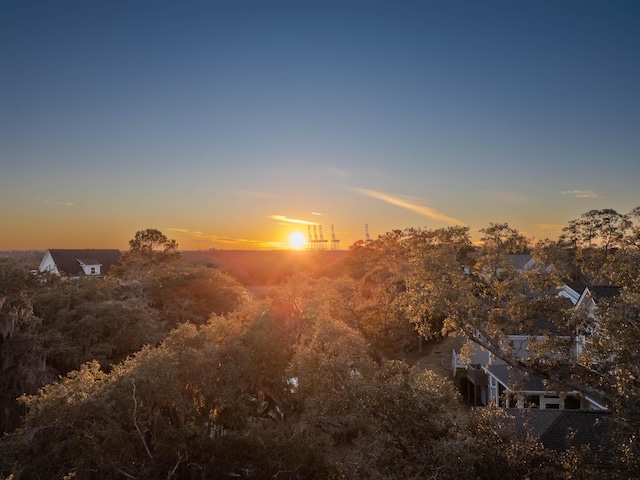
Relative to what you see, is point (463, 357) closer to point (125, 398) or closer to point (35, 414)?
point (125, 398)

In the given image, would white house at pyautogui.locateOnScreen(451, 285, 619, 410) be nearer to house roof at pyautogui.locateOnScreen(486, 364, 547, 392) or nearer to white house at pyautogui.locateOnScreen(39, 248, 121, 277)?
house roof at pyautogui.locateOnScreen(486, 364, 547, 392)

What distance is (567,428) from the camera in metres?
16.1

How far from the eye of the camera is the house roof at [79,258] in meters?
62.3

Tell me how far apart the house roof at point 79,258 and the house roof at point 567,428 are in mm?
56002

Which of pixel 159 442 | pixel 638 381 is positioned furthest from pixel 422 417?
pixel 159 442

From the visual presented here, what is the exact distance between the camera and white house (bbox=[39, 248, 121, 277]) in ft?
204

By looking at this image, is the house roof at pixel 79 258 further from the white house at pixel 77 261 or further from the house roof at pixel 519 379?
the house roof at pixel 519 379

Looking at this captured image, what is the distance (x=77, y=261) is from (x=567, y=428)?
218 feet

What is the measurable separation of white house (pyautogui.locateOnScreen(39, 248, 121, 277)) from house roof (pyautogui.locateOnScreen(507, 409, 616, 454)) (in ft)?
194

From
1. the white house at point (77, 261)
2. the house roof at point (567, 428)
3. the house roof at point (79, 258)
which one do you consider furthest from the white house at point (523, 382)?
the white house at point (77, 261)

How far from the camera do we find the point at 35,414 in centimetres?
1394

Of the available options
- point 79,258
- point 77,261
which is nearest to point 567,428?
point 77,261

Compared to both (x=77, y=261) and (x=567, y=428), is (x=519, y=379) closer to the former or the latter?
A: (x=567, y=428)

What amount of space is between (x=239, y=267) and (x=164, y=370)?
8394 centimetres
